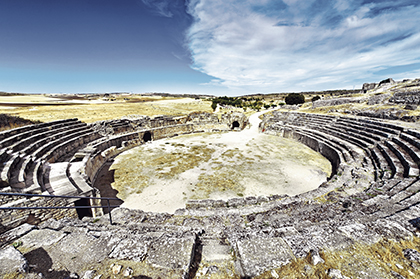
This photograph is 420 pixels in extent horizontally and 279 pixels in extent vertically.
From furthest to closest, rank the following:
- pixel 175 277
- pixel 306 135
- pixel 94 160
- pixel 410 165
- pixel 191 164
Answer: pixel 306 135, pixel 191 164, pixel 94 160, pixel 410 165, pixel 175 277

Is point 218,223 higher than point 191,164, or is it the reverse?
point 218,223

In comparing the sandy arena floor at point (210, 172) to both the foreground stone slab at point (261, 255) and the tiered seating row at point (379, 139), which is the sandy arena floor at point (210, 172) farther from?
the foreground stone slab at point (261, 255)

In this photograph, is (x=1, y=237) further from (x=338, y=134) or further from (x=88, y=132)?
(x=338, y=134)

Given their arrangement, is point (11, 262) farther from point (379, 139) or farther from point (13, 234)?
point (379, 139)

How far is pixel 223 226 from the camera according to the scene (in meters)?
5.79

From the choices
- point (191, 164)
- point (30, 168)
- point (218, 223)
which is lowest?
point (191, 164)

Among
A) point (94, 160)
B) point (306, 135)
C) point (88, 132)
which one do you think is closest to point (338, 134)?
point (306, 135)

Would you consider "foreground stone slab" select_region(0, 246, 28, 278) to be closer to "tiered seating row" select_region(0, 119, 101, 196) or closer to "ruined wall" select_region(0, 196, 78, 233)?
"ruined wall" select_region(0, 196, 78, 233)

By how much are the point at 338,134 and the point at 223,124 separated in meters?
15.4

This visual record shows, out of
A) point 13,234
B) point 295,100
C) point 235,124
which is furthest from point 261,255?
point 295,100

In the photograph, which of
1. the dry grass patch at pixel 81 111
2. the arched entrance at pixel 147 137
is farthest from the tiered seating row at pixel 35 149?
the dry grass patch at pixel 81 111

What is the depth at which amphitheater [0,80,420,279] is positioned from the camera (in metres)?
3.27

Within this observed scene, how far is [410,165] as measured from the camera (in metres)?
8.80

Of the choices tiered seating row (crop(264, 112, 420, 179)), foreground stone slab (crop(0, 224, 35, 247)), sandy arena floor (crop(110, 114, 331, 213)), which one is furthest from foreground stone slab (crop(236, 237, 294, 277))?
tiered seating row (crop(264, 112, 420, 179))
